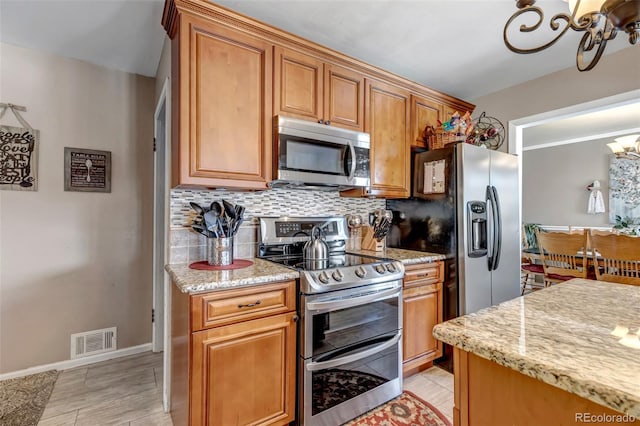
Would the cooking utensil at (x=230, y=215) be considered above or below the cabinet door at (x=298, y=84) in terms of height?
below

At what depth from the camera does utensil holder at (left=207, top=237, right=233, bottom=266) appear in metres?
1.75

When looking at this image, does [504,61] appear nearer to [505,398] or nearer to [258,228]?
[258,228]

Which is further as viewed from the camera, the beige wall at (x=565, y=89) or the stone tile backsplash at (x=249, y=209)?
the beige wall at (x=565, y=89)

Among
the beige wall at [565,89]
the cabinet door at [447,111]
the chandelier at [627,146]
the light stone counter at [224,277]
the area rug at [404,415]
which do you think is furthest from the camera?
the chandelier at [627,146]

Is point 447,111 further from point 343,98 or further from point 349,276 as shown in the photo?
point 349,276

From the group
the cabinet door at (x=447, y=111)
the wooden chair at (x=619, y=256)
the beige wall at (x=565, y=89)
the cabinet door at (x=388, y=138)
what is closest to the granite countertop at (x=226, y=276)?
the cabinet door at (x=388, y=138)

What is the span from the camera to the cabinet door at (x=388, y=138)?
94.8 inches

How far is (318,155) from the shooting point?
2.05 metres

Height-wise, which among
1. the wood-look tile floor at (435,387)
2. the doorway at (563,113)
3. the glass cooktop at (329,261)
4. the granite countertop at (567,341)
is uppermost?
the doorway at (563,113)

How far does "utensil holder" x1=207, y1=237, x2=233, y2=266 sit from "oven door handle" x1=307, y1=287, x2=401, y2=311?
0.57 metres

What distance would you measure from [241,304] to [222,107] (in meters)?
1.11

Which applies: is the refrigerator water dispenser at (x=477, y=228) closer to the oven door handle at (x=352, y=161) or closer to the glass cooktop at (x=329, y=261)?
the glass cooktop at (x=329, y=261)

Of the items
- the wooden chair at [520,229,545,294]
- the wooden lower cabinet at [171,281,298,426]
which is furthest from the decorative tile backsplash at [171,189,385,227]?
the wooden chair at [520,229,545,294]

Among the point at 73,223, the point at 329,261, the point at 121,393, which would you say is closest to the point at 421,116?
the point at 329,261
